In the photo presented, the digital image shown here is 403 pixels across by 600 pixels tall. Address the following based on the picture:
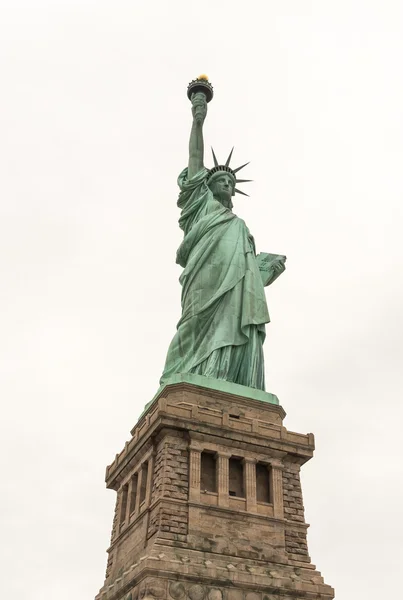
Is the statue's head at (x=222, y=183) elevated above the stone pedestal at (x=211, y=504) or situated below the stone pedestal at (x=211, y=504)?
above

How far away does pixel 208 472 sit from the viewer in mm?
24359

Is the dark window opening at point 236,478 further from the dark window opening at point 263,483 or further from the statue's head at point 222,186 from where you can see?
the statue's head at point 222,186

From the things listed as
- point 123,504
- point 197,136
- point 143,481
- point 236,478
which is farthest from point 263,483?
point 197,136

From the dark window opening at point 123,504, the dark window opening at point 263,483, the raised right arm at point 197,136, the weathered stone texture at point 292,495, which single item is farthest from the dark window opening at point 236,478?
the raised right arm at point 197,136

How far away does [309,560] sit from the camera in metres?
24.0

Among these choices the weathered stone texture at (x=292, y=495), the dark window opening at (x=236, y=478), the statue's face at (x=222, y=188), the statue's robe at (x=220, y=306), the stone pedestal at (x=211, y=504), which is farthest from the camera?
the statue's face at (x=222, y=188)

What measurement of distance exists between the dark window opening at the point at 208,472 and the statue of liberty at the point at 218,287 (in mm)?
3565

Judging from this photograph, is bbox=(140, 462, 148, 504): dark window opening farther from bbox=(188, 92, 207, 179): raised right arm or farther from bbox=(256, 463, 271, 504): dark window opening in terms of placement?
bbox=(188, 92, 207, 179): raised right arm

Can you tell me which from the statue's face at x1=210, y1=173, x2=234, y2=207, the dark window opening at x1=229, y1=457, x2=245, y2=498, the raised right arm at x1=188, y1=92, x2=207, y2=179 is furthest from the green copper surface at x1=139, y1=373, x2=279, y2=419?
the raised right arm at x1=188, y1=92, x2=207, y2=179

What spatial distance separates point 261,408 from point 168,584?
301 inches

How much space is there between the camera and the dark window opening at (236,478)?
24.3 metres

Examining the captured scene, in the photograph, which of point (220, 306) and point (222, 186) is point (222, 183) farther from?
point (220, 306)

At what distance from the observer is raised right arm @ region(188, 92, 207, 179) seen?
34.8m

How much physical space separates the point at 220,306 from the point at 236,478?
23.9ft
